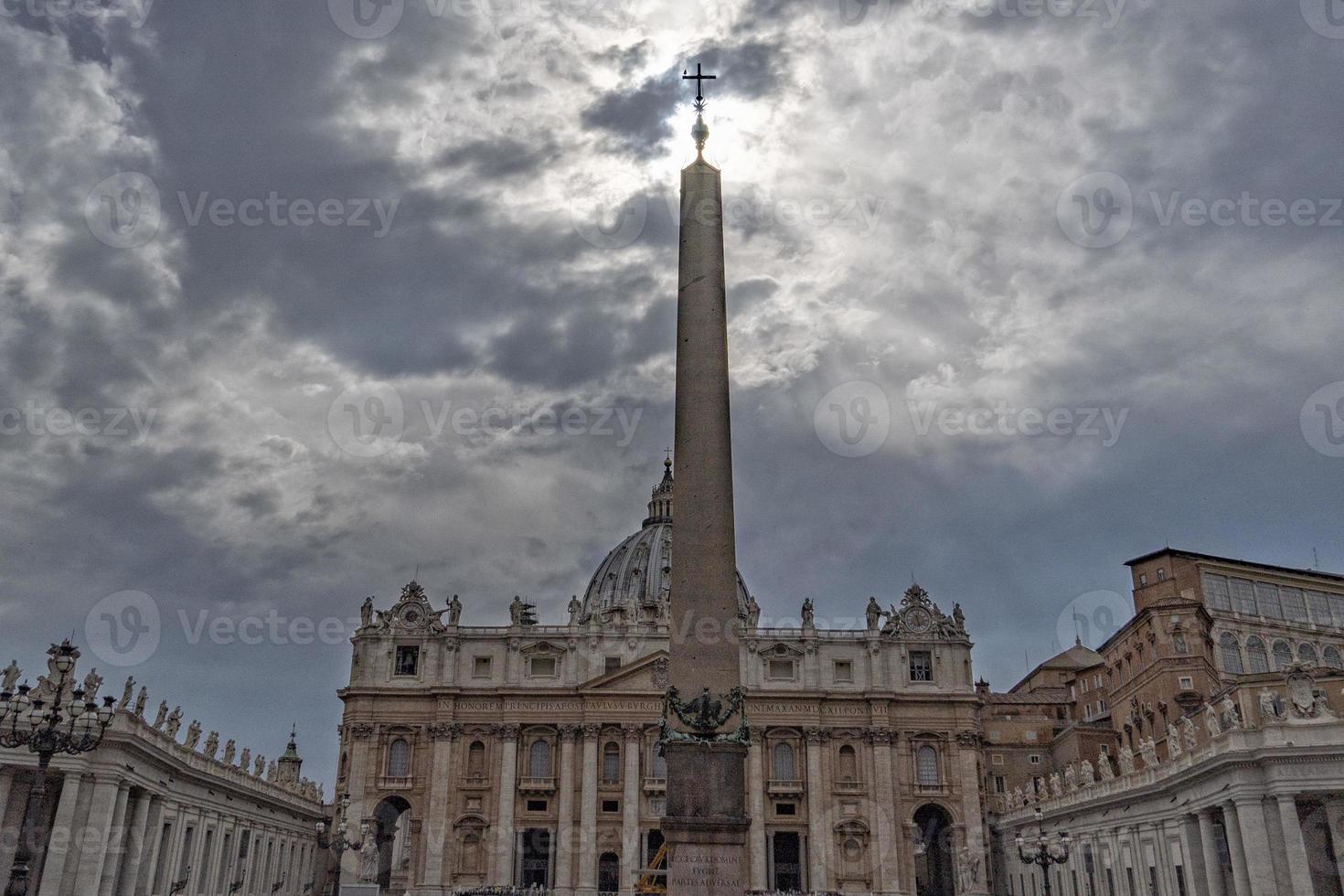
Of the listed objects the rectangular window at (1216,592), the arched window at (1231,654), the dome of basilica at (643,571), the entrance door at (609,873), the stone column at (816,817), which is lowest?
the entrance door at (609,873)

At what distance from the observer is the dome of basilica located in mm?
103188

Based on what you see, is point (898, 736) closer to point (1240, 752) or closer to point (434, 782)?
point (434, 782)

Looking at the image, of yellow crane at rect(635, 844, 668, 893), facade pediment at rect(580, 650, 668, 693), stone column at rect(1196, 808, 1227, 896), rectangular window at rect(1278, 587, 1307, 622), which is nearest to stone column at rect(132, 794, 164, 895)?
yellow crane at rect(635, 844, 668, 893)

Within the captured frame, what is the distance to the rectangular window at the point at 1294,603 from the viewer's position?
60500 millimetres

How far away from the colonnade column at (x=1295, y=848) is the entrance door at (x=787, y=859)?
38467 mm

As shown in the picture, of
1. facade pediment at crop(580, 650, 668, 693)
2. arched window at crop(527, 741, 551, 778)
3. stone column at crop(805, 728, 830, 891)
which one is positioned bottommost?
stone column at crop(805, 728, 830, 891)

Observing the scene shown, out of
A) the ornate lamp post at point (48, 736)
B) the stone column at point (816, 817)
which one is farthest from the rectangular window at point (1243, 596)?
the ornate lamp post at point (48, 736)

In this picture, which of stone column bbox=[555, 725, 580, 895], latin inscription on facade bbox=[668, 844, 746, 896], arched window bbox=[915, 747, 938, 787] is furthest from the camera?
arched window bbox=[915, 747, 938, 787]

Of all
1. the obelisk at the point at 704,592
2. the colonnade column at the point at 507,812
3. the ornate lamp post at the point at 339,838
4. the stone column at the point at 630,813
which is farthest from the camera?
the colonnade column at the point at 507,812

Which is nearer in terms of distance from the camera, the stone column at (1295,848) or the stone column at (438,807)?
the stone column at (1295,848)

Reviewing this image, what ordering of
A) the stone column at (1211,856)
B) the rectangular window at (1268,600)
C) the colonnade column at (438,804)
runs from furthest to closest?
the colonnade column at (438,804), the rectangular window at (1268,600), the stone column at (1211,856)

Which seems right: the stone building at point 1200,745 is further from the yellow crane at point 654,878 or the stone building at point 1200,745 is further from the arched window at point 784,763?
the yellow crane at point 654,878

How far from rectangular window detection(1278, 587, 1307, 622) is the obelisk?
54706 mm

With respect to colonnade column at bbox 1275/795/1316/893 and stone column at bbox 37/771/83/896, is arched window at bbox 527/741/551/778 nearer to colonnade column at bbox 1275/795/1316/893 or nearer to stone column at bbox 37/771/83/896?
stone column at bbox 37/771/83/896
